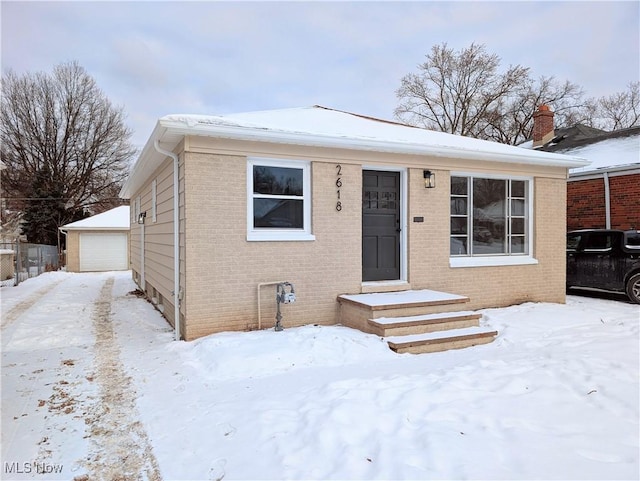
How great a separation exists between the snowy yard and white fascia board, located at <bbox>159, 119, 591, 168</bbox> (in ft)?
8.99

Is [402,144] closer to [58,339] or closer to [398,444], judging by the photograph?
[398,444]

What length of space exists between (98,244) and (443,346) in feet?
66.0

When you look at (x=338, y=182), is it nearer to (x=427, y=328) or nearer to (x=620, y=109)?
(x=427, y=328)

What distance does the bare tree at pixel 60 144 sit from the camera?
2641cm

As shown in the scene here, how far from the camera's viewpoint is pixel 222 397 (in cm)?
388

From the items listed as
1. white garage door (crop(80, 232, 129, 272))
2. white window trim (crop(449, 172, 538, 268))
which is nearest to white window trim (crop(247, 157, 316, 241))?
white window trim (crop(449, 172, 538, 268))

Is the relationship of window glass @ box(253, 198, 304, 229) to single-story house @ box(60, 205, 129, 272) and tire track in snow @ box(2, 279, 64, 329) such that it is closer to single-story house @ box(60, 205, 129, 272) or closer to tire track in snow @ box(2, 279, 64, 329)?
tire track in snow @ box(2, 279, 64, 329)

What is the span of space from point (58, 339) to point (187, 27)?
7.60m

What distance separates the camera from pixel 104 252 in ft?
69.4

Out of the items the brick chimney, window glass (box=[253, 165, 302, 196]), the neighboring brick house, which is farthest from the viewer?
the brick chimney

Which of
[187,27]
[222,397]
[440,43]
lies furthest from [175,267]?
[440,43]

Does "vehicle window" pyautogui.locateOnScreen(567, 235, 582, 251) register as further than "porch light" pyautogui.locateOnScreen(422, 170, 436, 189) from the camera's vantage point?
Yes

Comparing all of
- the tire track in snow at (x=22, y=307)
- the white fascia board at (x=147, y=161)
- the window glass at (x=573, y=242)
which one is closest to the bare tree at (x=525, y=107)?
the window glass at (x=573, y=242)

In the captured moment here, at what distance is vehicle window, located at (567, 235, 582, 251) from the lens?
10125 millimetres
